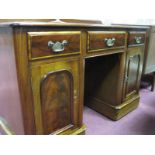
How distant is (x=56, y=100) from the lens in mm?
886

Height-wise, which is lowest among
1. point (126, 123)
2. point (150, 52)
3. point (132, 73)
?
point (126, 123)

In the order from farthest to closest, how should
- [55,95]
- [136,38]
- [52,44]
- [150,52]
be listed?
1. [150,52]
2. [136,38]
3. [55,95]
4. [52,44]

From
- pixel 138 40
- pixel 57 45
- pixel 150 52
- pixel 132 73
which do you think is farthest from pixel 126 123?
pixel 57 45

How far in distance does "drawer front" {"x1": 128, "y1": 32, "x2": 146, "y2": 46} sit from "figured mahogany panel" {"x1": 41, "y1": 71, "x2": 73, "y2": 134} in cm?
64

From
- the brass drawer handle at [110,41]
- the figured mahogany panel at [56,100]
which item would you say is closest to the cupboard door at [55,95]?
the figured mahogany panel at [56,100]

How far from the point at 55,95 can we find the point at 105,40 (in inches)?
18.8

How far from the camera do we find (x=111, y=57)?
4.33 ft

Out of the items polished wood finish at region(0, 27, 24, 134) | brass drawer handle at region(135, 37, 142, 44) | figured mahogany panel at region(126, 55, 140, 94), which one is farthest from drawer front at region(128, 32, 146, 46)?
polished wood finish at region(0, 27, 24, 134)

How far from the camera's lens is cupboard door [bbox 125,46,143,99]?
1.34 m

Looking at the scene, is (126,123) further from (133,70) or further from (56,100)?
(56,100)

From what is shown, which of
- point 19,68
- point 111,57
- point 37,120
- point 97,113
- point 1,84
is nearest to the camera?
point 19,68
